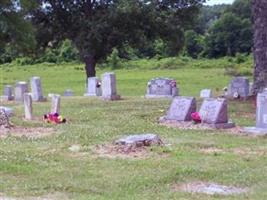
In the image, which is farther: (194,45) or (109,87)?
(194,45)

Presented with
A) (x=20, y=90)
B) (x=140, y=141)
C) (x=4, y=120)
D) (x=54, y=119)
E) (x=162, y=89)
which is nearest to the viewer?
(x=140, y=141)

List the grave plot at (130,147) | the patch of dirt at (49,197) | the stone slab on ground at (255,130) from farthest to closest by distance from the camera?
the stone slab on ground at (255,130) < the grave plot at (130,147) < the patch of dirt at (49,197)

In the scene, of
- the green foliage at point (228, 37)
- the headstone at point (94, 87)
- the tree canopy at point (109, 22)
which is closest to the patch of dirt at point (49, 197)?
the headstone at point (94, 87)

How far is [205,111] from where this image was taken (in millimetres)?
14836

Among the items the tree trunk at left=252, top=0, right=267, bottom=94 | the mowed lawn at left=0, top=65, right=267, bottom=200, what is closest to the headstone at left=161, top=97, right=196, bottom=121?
the mowed lawn at left=0, top=65, right=267, bottom=200

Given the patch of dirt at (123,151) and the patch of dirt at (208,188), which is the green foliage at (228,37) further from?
the patch of dirt at (208,188)

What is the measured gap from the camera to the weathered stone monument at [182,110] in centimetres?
1525

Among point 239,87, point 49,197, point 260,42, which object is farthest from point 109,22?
point 49,197

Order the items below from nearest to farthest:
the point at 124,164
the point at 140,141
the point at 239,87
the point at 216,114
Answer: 1. the point at 124,164
2. the point at 140,141
3. the point at 216,114
4. the point at 239,87

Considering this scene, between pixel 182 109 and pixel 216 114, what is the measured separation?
1088 mm

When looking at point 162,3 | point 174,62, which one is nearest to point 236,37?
point 174,62

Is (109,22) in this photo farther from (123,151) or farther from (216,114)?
Answer: (123,151)

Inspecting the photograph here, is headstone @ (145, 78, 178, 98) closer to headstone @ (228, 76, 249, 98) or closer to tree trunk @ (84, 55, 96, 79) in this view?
headstone @ (228, 76, 249, 98)

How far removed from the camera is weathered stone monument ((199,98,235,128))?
14.5m
